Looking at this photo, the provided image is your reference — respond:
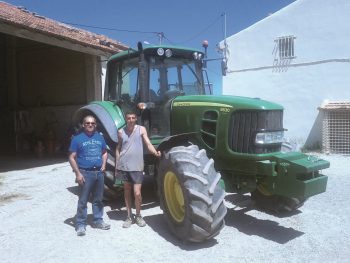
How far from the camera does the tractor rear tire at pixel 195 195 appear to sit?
15.4ft

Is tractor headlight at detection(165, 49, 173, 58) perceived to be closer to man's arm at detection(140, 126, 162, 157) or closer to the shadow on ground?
man's arm at detection(140, 126, 162, 157)

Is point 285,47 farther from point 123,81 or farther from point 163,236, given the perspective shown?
point 163,236

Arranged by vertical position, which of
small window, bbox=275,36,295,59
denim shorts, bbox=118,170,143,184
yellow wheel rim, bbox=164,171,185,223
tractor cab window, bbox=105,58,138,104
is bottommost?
yellow wheel rim, bbox=164,171,185,223

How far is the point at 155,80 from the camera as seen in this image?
647 centimetres

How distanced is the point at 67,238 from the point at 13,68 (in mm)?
13296

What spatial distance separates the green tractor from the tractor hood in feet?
0.04

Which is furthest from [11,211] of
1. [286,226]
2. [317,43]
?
[317,43]

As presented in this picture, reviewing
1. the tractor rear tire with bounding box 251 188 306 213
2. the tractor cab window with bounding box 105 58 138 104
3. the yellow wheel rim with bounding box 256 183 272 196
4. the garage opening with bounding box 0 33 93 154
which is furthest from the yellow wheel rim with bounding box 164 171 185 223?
the garage opening with bounding box 0 33 93 154

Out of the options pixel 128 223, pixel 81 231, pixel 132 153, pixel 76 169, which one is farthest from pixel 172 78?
pixel 81 231

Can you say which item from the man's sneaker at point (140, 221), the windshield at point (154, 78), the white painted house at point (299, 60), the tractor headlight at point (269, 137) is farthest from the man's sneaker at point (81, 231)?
the white painted house at point (299, 60)

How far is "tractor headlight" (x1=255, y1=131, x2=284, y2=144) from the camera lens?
528cm

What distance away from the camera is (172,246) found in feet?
16.4

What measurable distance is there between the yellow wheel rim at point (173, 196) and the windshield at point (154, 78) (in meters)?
1.51

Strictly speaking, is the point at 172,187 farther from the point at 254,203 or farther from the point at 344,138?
the point at 344,138
